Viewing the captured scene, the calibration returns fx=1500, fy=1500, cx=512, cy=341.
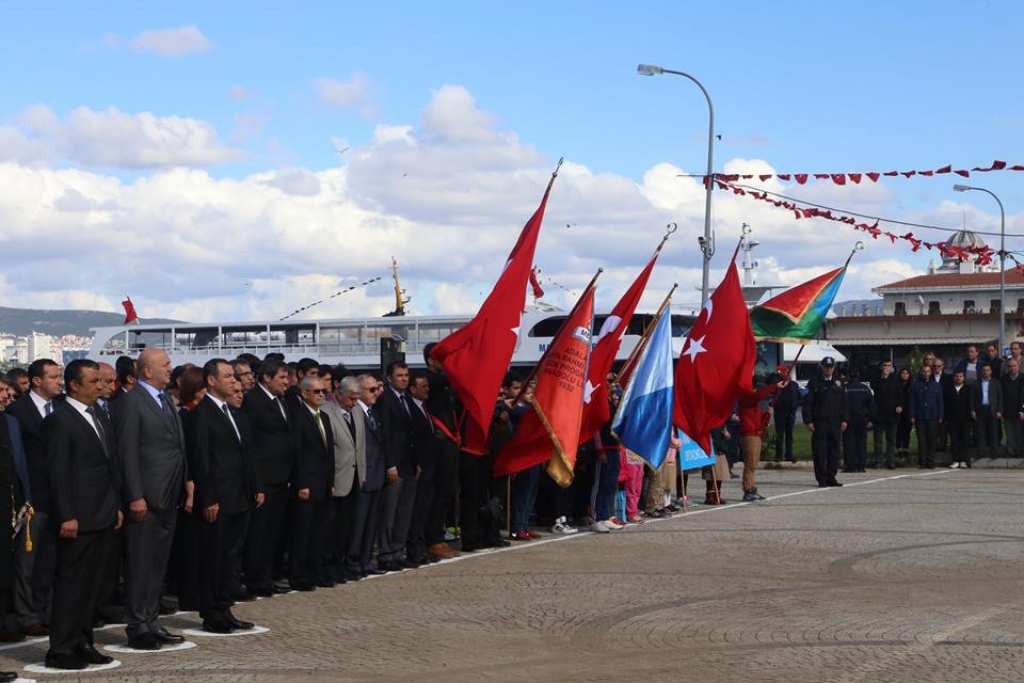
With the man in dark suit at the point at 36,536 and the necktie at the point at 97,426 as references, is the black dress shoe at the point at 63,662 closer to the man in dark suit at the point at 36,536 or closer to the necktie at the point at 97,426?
the necktie at the point at 97,426

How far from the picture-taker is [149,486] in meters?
9.32

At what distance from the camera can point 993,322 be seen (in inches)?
3408

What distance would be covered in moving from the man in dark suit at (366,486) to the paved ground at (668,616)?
403mm

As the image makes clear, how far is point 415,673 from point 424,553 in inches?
209

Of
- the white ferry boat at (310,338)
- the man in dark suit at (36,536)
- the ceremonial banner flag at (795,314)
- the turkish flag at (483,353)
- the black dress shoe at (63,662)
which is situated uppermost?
the white ferry boat at (310,338)

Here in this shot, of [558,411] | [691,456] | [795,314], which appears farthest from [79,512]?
[795,314]

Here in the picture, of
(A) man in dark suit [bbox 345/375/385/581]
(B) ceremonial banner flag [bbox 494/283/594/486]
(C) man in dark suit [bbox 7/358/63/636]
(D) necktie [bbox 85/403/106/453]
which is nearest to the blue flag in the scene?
(B) ceremonial banner flag [bbox 494/283/594/486]

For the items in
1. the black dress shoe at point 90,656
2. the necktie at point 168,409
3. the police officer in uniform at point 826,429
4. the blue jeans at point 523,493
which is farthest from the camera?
the police officer in uniform at point 826,429

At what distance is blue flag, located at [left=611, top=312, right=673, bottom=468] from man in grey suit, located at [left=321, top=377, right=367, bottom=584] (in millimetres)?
4530

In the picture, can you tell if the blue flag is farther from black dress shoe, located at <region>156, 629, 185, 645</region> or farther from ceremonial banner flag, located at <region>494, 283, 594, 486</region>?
black dress shoe, located at <region>156, 629, 185, 645</region>

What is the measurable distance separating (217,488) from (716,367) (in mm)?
8740

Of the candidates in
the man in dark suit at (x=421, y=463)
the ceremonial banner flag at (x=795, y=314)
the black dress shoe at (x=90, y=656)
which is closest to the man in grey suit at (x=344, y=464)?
the man in dark suit at (x=421, y=463)

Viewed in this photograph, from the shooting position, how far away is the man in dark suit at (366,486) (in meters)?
12.5

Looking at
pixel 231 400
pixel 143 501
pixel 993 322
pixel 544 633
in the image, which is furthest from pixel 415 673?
pixel 993 322
